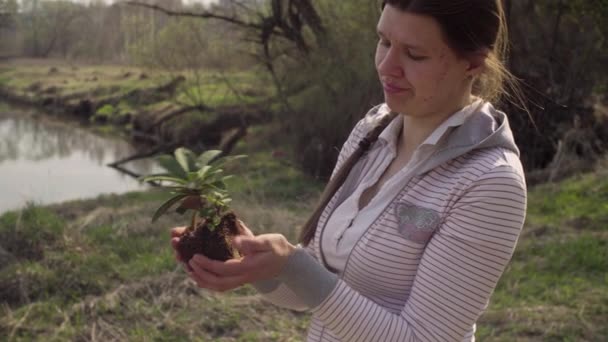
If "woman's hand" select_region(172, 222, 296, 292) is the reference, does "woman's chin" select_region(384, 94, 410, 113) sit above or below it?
above

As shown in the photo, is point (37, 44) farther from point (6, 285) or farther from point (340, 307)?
point (340, 307)

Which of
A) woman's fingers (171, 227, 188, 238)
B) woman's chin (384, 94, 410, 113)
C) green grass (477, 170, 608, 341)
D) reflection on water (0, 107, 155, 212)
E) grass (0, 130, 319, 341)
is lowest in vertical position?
reflection on water (0, 107, 155, 212)

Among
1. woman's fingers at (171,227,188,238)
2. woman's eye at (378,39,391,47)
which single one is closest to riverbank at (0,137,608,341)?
woman's fingers at (171,227,188,238)

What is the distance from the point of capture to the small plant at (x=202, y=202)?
1.50m

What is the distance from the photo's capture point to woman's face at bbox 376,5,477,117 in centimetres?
133

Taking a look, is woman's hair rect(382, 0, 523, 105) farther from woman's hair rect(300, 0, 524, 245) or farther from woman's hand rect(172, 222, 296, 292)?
woman's hand rect(172, 222, 296, 292)

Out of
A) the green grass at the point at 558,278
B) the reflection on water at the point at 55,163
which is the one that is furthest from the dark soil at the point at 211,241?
the reflection on water at the point at 55,163

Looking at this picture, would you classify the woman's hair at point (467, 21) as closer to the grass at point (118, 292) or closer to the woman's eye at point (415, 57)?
the woman's eye at point (415, 57)

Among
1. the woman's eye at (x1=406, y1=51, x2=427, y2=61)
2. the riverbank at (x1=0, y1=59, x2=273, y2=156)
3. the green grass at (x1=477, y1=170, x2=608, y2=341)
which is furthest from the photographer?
the riverbank at (x1=0, y1=59, x2=273, y2=156)

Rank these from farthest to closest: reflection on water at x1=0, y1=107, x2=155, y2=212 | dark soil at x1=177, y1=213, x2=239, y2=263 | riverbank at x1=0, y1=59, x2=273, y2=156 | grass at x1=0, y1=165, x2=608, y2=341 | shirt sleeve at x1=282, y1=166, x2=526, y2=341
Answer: riverbank at x1=0, y1=59, x2=273, y2=156 < reflection on water at x1=0, y1=107, x2=155, y2=212 < grass at x1=0, y1=165, x2=608, y2=341 < dark soil at x1=177, y1=213, x2=239, y2=263 < shirt sleeve at x1=282, y1=166, x2=526, y2=341

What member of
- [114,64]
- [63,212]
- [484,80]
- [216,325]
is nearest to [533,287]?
[216,325]

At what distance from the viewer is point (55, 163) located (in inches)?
541

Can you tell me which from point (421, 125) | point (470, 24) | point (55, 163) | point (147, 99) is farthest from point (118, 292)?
point (147, 99)

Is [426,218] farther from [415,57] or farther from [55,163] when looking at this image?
[55,163]
